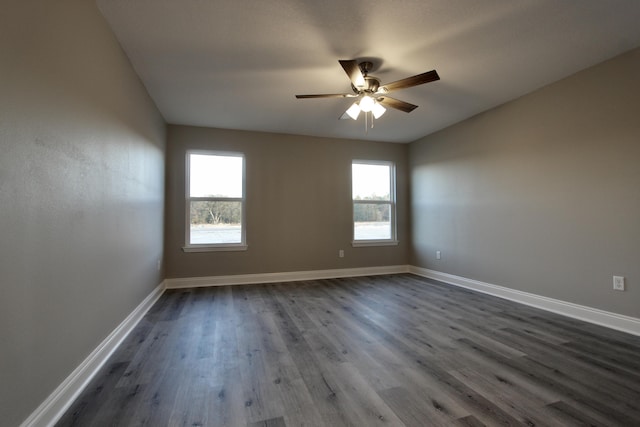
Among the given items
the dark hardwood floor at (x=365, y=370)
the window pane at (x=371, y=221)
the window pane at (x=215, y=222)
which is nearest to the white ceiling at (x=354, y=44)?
the window pane at (x=215, y=222)

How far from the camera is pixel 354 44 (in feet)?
7.98

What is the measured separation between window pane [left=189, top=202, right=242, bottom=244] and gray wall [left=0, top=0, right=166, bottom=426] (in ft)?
6.42

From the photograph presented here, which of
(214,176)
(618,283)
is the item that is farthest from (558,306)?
(214,176)

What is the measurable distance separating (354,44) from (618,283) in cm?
320

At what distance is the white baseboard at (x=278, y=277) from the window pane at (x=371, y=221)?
0.60m

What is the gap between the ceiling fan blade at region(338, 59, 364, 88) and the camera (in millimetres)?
2289

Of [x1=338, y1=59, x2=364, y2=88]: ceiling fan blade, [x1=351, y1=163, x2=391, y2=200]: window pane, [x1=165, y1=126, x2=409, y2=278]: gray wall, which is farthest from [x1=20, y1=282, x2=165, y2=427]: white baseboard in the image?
[x1=351, y1=163, x2=391, y2=200]: window pane

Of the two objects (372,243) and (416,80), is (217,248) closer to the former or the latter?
(372,243)

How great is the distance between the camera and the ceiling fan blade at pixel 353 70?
229 cm

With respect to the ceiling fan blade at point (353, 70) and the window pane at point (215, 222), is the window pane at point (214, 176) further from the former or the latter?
the ceiling fan blade at point (353, 70)

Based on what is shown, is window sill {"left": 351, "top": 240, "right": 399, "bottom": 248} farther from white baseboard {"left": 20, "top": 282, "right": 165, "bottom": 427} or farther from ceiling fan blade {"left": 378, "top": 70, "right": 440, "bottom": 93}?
white baseboard {"left": 20, "top": 282, "right": 165, "bottom": 427}

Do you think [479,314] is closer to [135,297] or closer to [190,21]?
[135,297]

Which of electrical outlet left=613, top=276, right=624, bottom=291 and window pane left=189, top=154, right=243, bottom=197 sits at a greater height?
window pane left=189, top=154, right=243, bottom=197

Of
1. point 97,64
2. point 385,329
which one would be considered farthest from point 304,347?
point 97,64
